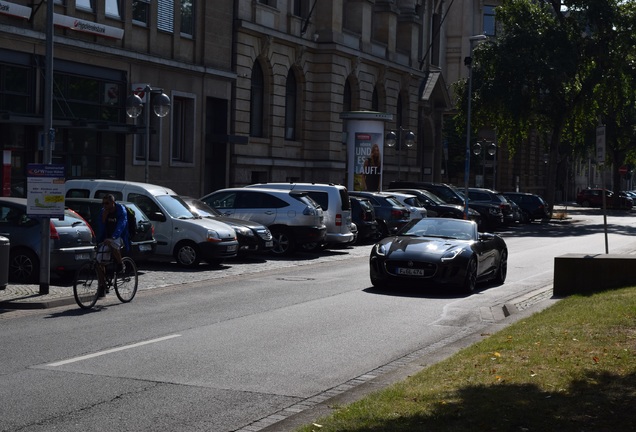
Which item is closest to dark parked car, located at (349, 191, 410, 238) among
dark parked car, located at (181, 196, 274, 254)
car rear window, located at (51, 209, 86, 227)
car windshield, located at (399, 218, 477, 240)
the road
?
dark parked car, located at (181, 196, 274, 254)

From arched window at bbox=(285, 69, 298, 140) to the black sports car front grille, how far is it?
1176 inches

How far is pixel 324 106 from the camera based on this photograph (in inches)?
1945

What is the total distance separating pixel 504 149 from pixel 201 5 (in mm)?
46222

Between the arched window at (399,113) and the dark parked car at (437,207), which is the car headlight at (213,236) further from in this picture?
the arched window at (399,113)

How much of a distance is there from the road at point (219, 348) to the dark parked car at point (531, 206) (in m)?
31.8

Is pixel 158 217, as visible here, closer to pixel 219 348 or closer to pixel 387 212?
pixel 219 348

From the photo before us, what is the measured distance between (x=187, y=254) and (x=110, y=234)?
21.5 feet

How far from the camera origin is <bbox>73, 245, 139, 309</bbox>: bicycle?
1584cm

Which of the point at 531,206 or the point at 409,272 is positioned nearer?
the point at 409,272

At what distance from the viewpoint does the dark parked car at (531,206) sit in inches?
2089

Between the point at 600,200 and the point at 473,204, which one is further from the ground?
the point at 600,200

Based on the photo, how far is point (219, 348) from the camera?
40.1ft

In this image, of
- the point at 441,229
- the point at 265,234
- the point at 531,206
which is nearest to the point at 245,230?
the point at 265,234

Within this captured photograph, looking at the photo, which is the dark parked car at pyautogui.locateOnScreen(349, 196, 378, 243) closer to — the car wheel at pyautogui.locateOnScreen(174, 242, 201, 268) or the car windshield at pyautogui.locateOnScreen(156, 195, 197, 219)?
the car windshield at pyautogui.locateOnScreen(156, 195, 197, 219)
